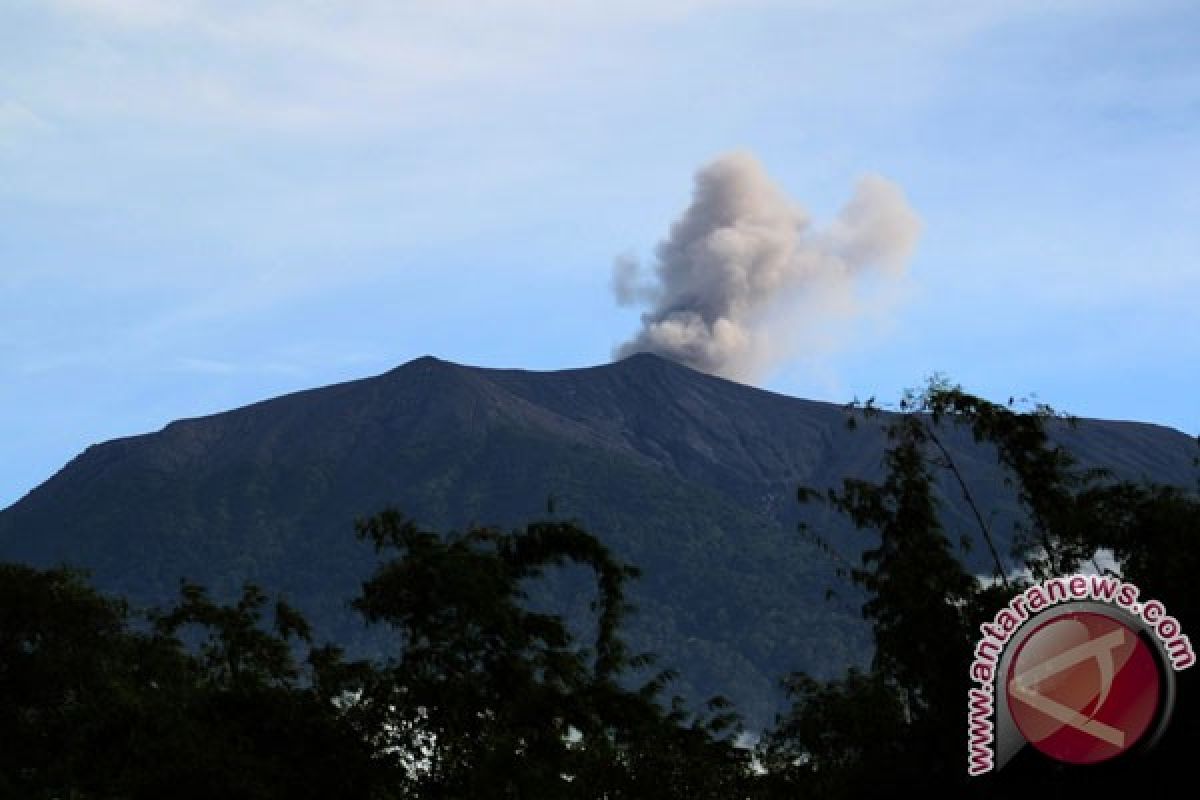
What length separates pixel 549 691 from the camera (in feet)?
105

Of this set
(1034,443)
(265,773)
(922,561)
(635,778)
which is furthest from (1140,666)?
(265,773)

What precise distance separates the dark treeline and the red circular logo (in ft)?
4.50

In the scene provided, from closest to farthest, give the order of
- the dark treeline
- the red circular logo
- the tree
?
1. the red circular logo
2. the dark treeline
3. the tree

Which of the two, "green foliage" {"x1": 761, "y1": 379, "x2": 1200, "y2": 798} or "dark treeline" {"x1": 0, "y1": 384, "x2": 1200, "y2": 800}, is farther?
"dark treeline" {"x1": 0, "y1": 384, "x2": 1200, "y2": 800}

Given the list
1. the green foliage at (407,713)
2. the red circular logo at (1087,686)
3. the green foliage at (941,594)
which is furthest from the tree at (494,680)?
the red circular logo at (1087,686)

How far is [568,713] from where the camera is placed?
3192cm

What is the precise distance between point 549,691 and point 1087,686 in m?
14.3

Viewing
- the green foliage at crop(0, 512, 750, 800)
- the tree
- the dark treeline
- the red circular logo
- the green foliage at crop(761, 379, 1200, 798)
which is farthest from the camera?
the tree

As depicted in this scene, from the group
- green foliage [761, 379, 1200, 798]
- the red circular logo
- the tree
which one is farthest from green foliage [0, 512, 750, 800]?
the red circular logo

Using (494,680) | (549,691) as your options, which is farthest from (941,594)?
(494,680)

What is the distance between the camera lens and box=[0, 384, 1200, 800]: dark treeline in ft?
82.2

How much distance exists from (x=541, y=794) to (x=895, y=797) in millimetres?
4709

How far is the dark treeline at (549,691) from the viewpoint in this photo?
25047 mm

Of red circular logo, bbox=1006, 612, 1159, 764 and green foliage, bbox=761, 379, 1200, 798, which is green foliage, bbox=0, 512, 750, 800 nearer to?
green foliage, bbox=761, 379, 1200, 798
